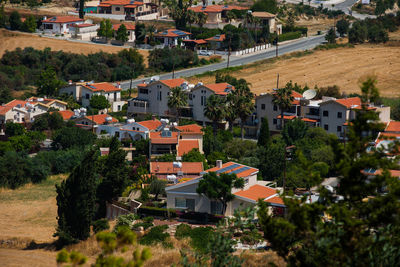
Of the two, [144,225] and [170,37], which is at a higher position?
[170,37]

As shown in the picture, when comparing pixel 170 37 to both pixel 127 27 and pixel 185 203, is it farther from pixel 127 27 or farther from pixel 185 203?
pixel 185 203

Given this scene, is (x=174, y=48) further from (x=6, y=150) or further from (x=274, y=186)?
(x=274, y=186)

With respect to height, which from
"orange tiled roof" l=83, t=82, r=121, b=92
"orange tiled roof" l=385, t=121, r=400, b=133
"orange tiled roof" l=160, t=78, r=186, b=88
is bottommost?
"orange tiled roof" l=83, t=82, r=121, b=92

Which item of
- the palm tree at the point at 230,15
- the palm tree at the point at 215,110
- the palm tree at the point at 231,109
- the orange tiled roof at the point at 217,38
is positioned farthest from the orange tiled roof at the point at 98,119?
the palm tree at the point at 230,15

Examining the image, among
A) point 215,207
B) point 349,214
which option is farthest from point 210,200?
point 349,214

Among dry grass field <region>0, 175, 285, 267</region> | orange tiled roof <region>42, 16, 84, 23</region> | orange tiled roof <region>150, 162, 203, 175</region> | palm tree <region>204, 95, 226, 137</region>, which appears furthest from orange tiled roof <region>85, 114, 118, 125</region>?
orange tiled roof <region>42, 16, 84, 23</region>

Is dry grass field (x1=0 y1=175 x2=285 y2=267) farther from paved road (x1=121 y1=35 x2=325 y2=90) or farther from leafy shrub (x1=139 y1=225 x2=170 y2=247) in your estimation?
paved road (x1=121 y1=35 x2=325 y2=90)
